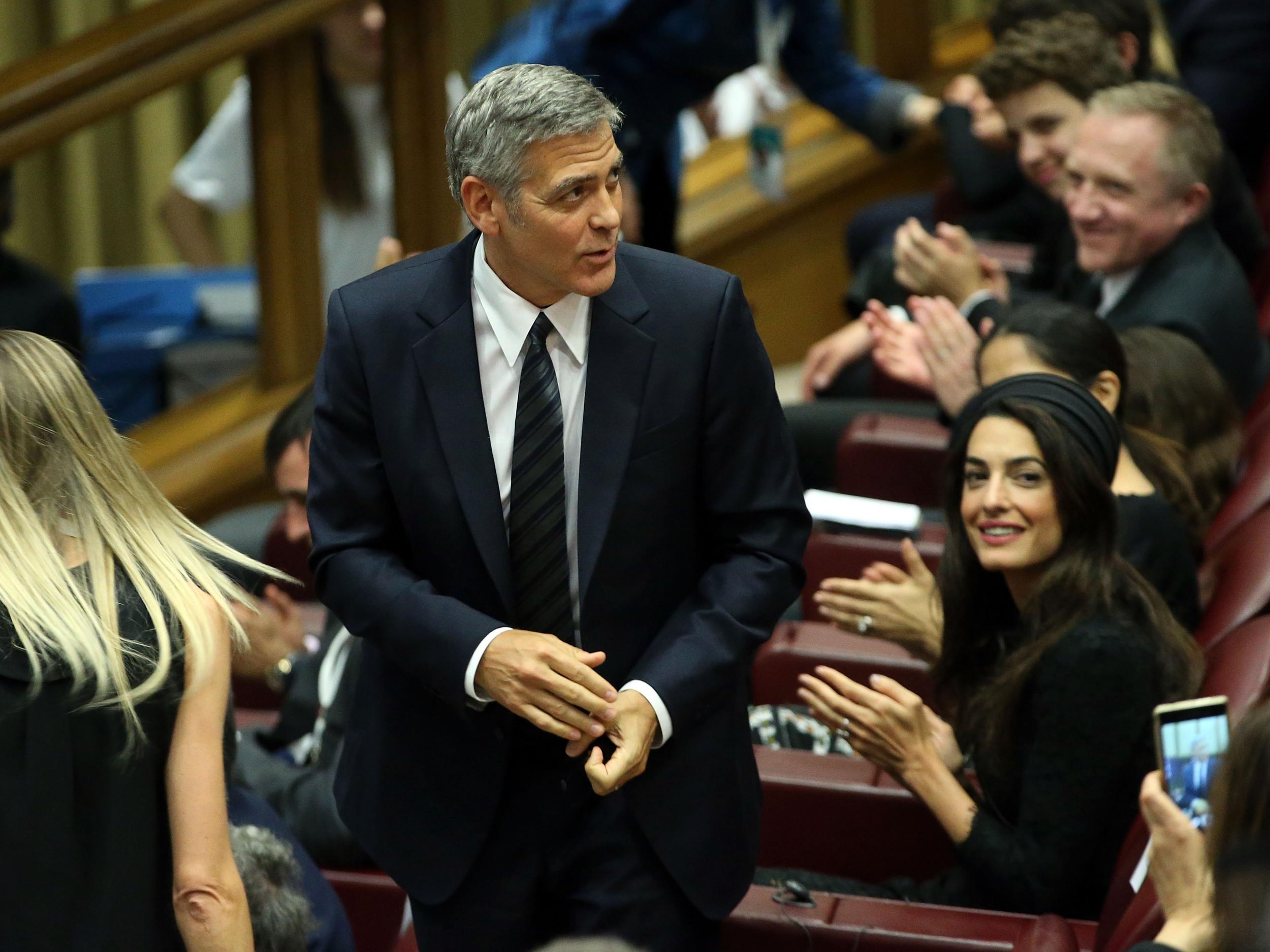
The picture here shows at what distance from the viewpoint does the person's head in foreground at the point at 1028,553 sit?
173 cm

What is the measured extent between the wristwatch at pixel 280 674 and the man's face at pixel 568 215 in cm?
110

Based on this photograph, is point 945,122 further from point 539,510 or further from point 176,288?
point 539,510

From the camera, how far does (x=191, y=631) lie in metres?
1.39

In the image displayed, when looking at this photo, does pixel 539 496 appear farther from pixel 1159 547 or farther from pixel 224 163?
pixel 224 163

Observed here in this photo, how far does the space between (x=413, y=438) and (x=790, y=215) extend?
2760 mm

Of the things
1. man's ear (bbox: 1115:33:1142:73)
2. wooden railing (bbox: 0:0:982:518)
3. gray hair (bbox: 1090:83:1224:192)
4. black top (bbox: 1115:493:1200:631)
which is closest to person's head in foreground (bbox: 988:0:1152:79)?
man's ear (bbox: 1115:33:1142:73)

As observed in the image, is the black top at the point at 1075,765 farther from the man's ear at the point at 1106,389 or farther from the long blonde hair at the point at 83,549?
the long blonde hair at the point at 83,549

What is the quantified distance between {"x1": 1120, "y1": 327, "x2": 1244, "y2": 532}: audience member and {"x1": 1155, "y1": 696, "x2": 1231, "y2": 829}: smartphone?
0.97 meters

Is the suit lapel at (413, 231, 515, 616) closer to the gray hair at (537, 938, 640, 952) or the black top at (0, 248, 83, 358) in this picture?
the gray hair at (537, 938, 640, 952)

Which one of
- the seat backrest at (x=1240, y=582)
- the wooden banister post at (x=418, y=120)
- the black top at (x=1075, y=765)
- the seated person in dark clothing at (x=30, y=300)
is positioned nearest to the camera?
the black top at (x=1075, y=765)

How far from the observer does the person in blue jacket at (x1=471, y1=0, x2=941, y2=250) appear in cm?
320

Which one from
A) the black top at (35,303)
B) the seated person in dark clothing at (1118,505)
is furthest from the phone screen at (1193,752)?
the black top at (35,303)

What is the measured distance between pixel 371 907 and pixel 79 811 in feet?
2.08

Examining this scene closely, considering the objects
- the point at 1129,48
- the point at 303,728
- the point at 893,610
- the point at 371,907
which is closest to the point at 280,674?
the point at 303,728
